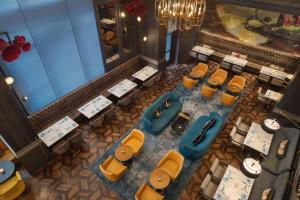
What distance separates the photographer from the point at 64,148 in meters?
6.24

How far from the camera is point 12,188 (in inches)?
210

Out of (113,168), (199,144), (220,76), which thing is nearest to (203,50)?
(220,76)

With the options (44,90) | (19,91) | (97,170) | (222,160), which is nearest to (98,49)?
(44,90)

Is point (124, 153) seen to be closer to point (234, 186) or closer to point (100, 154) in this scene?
point (100, 154)

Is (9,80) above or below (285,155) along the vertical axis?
above

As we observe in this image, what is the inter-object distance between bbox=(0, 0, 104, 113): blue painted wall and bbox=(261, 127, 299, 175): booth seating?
6.98 m

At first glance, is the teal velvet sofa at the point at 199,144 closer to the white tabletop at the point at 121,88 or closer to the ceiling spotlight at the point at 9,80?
the white tabletop at the point at 121,88

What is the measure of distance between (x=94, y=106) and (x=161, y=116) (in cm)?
260

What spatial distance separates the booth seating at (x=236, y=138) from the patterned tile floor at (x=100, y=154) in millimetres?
389

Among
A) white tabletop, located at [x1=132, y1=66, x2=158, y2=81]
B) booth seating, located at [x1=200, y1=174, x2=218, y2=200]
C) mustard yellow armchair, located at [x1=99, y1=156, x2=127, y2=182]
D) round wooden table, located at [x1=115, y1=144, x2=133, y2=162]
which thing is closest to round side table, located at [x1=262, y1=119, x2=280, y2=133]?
booth seating, located at [x1=200, y1=174, x2=218, y2=200]

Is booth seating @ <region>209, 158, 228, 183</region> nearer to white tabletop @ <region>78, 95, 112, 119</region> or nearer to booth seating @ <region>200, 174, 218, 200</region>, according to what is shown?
booth seating @ <region>200, 174, 218, 200</region>

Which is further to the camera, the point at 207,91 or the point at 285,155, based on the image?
the point at 207,91

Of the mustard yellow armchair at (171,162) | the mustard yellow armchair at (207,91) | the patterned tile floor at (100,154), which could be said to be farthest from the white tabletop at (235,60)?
the mustard yellow armchair at (171,162)

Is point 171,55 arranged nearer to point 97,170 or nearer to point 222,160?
point 222,160
